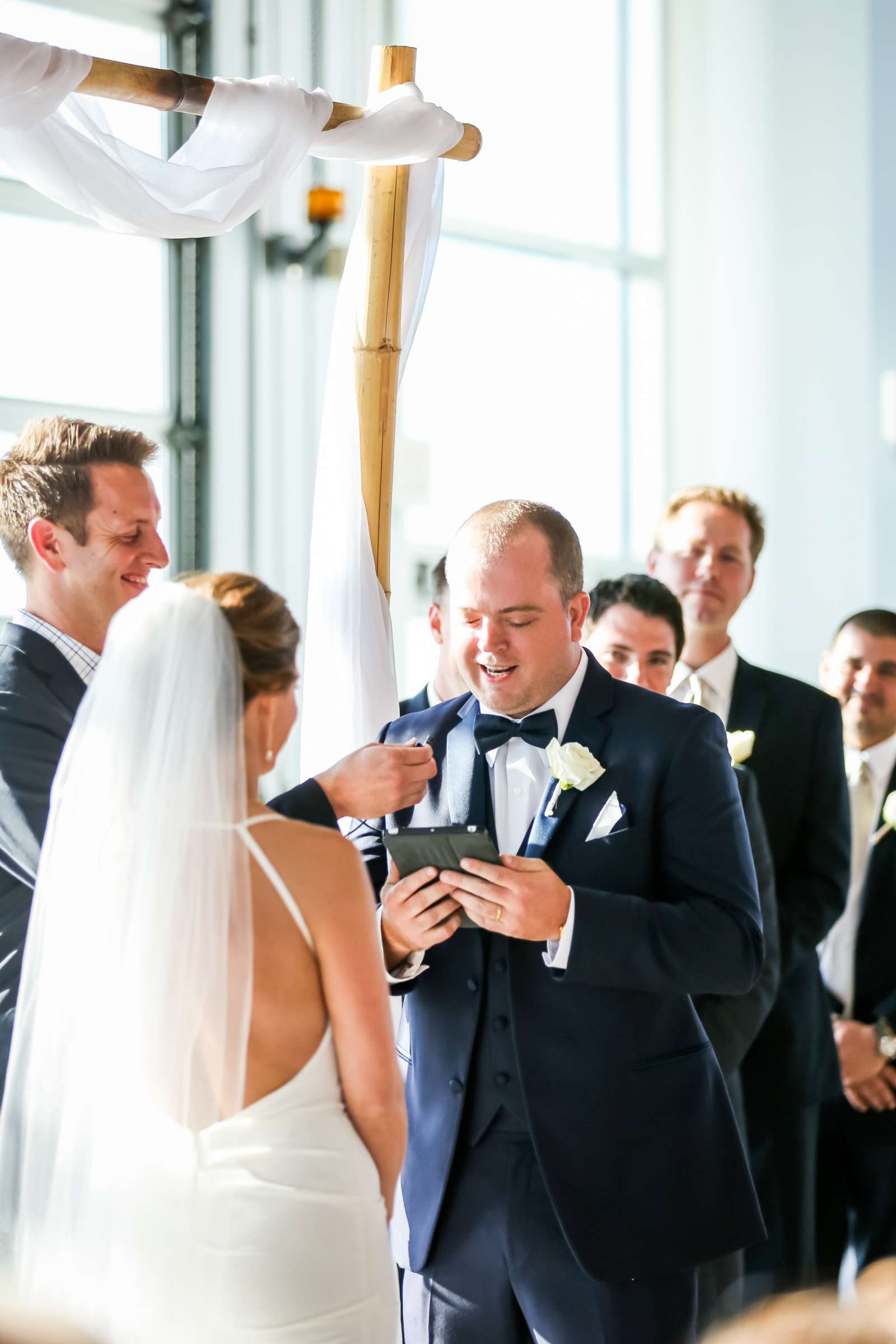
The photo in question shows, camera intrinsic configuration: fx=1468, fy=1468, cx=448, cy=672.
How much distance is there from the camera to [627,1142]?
89.5 inches

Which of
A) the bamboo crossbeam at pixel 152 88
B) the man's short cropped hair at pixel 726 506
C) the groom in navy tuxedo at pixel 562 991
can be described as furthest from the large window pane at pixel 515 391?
the groom in navy tuxedo at pixel 562 991

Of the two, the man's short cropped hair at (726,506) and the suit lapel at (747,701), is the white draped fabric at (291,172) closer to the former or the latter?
the suit lapel at (747,701)

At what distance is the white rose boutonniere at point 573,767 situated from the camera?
2309 millimetres

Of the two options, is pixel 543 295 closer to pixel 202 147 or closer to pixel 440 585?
pixel 440 585

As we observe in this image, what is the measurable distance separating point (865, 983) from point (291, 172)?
2629 millimetres

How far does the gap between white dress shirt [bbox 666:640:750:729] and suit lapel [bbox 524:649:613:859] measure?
4.27ft

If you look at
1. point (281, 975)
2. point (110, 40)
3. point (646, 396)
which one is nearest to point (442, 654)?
Answer: point (281, 975)

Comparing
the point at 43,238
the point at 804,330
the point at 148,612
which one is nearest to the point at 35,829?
the point at 148,612

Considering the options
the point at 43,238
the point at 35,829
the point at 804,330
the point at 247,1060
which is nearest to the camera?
the point at 247,1060

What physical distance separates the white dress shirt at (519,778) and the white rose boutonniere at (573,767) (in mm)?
79

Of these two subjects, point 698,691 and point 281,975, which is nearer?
point 281,975

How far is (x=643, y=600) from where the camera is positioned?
11.0ft

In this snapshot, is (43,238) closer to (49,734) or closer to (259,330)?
(259,330)

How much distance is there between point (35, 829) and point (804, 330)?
6.29 metres
